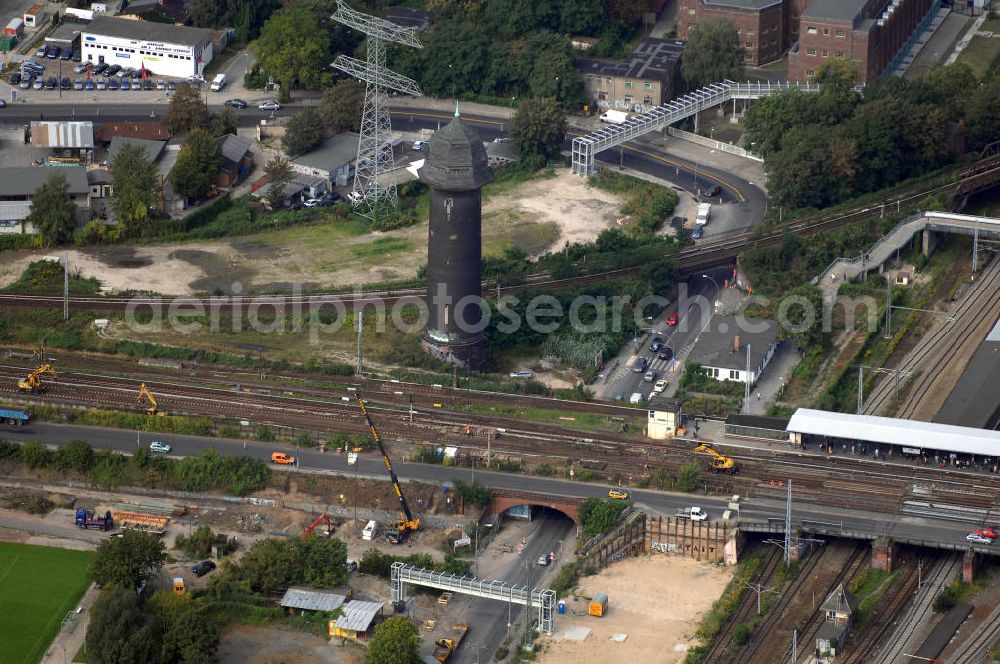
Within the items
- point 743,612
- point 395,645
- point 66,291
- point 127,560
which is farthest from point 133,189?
point 743,612

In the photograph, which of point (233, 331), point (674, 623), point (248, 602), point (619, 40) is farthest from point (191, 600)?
point (619, 40)

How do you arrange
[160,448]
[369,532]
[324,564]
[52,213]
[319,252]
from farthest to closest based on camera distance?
1. [319,252]
2. [52,213]
3. [160,448]
4. [369,532]
5. [324,564]

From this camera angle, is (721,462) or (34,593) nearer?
(34,593)

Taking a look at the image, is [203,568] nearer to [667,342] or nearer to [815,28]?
[667,342]

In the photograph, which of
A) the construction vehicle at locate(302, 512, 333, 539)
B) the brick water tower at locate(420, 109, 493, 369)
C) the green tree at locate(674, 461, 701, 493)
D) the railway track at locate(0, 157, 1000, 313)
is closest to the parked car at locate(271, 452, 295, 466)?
the construction vehicle at locate(302, 512, 333, 539)

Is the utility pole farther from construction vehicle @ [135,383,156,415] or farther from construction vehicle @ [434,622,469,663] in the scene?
construction vehicle @ [434,622,469,663]

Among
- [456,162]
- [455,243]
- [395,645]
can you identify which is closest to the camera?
[395,645]
